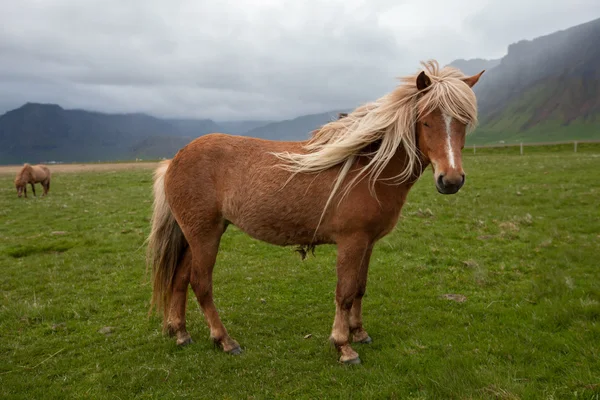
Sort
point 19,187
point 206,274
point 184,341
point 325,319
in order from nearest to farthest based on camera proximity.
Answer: point 206,274 < point 184,341 < point 325,319 < point 19,187

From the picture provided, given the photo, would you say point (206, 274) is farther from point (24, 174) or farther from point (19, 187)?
point (19, 187)

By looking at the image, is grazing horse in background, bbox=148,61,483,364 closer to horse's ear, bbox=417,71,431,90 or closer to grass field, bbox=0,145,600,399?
horse's ear, bbox=417,71,431,90

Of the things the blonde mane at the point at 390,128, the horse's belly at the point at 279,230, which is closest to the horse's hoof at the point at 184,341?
the horse's belly at the point at 279,230

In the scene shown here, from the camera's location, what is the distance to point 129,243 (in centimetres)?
1193

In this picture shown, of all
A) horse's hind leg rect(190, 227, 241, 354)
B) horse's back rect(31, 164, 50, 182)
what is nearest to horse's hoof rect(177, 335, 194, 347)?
horse's hind leg rect(190, 227, 241, 354)

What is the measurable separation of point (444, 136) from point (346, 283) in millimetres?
2300

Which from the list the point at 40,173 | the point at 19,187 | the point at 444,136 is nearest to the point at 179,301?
the point at 444,136

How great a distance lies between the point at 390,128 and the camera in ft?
16.2

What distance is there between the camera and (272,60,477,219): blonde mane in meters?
4.41

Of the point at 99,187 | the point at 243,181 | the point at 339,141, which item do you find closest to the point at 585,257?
the point at 339,141

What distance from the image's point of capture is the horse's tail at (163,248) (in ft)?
20.0

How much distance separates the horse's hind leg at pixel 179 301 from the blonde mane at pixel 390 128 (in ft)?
8.14

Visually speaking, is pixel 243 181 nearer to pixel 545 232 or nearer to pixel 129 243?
pixel 129 243

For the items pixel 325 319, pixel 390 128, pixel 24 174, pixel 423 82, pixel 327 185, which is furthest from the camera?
pixel 24 174
